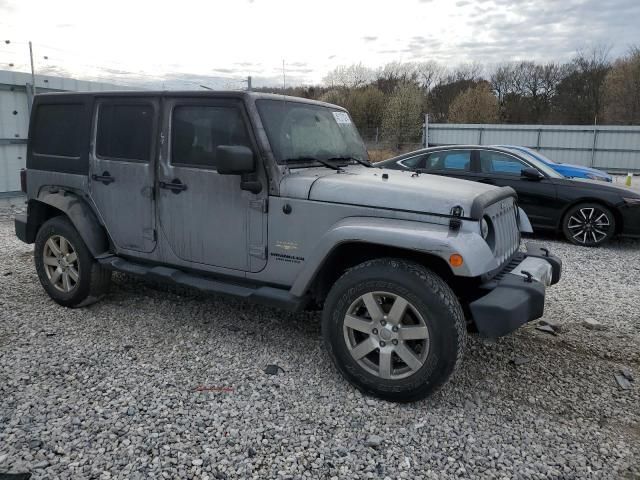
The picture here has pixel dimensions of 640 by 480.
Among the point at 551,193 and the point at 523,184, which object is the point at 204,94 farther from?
the point at 551,193

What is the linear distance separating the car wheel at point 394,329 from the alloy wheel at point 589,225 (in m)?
5.79

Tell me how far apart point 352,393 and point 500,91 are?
54.7 m

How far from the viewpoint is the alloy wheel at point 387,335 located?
3.18m

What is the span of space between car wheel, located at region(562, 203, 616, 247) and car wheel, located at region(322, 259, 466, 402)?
A: 5776mm

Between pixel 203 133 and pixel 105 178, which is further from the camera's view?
pixel 105 178

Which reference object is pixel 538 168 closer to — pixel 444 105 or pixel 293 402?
pixel 293 402

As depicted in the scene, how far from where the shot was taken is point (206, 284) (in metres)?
4.02

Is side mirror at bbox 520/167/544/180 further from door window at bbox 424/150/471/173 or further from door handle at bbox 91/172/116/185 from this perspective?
door handle at bbox 91/172/116/185

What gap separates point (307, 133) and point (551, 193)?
548 centimetres

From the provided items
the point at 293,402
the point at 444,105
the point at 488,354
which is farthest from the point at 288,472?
the point at 444,105

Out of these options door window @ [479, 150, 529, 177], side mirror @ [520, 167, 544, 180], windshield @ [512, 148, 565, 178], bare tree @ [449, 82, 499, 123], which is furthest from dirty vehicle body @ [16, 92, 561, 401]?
bare tree @ [449, 82, 499, 123]

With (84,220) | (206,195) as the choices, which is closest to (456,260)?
(206,195)

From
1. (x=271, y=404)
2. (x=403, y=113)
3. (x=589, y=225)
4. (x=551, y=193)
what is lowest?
(x=271, y=404)

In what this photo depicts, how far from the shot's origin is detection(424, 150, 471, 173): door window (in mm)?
8523
